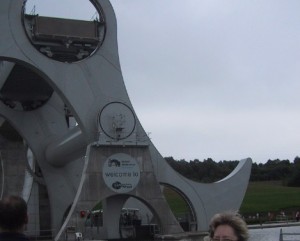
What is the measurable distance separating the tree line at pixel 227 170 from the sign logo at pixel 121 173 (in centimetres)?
4367

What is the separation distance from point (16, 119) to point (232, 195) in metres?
13.7

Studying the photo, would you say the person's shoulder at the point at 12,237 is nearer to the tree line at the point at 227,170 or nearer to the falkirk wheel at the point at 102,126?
the falkirk wheel at the point at 102,126

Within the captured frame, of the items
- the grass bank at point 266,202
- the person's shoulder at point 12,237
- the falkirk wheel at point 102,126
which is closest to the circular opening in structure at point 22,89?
the falkirk wheel at point 102,126

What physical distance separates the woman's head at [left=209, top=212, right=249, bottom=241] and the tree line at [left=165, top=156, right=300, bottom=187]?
69.6 meters

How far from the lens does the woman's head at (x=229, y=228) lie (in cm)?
338

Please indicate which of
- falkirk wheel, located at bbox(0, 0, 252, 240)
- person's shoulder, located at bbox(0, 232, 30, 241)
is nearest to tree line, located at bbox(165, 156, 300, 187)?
falkirk wheel, located at bbox(0, 0, 252, 240)

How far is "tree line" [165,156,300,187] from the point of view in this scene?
275 feet

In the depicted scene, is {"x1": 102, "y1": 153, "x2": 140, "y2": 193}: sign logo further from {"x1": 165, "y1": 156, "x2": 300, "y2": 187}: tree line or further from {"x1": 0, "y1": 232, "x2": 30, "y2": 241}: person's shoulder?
{"x1": 165, "y1": 156, "x2": 300, "y2": 187}: tree line

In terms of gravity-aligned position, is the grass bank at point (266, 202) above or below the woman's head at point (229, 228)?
above

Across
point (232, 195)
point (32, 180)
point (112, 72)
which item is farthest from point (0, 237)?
point (32, 180)

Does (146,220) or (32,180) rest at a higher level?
(32,180)

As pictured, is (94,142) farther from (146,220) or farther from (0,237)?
(0,237)

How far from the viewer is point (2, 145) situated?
44.2 metres

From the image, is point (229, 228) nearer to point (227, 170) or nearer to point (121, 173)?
point (121, 173)
